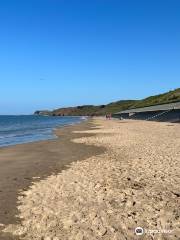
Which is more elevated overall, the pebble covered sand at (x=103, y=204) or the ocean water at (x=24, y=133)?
the ocean water at (x=24, y=133)

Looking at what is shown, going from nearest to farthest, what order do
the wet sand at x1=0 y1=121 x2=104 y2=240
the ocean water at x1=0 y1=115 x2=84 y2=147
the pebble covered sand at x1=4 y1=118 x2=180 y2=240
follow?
the pebble covered sand at x1=4 y1=118 x2=180 y2=240
the wet sand at x1=0 y1=121 x2=104 y2=240
the ocean water at x1=0 y1=115 x2=84 y2=147

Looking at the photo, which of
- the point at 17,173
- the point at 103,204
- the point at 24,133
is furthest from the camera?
the point at 24,133

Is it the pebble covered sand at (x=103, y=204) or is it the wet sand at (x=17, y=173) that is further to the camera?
the wet sand at (x=17, y=173)

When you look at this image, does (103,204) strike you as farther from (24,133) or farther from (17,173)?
(24,133)

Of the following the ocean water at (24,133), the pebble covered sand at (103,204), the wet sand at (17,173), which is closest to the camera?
the pebble covered sand at (103,204)

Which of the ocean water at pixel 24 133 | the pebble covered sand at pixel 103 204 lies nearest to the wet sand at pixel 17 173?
the pebble covered sand at pixel 103 204

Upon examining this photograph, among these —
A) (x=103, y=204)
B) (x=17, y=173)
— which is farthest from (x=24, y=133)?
(x=103, y=204)

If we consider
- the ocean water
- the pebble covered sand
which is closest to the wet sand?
the pebble covered sand

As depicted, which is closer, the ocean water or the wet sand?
the wet sand

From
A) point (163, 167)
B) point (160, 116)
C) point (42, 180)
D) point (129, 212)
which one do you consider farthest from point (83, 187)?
point (160, 116)

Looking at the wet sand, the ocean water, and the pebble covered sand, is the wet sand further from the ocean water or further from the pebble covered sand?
the ocean water

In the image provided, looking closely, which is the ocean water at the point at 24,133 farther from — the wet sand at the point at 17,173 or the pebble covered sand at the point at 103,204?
the pebble covered sand at the point at 103,204

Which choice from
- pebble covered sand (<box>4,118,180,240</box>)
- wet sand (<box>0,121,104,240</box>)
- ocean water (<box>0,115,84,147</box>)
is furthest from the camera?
ocean water (<box>0,115,84,147</box>)

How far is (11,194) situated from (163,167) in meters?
6.83
